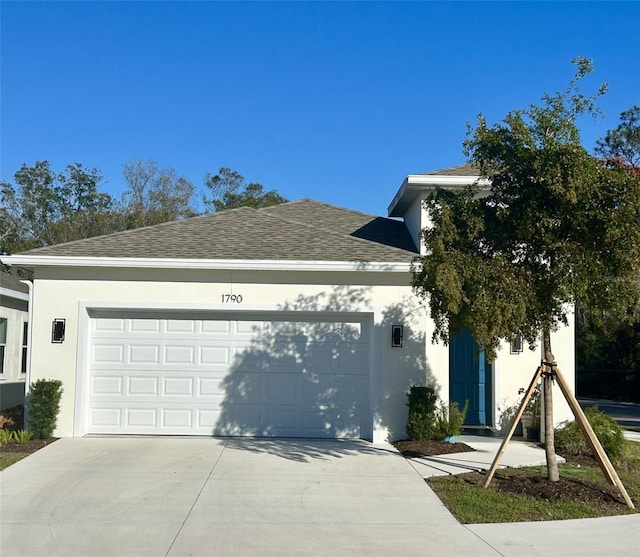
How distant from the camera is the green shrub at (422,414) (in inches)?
456

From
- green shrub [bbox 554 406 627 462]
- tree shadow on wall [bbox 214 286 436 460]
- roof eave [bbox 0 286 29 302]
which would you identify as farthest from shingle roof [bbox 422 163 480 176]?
roof eave [bbox 0 286 29 302]

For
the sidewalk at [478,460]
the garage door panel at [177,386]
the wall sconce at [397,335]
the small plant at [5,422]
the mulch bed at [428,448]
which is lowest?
the sidewalk at [478,460]

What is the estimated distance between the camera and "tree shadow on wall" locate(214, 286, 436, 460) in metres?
12.3

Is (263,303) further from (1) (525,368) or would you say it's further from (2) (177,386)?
(1) (525,368)

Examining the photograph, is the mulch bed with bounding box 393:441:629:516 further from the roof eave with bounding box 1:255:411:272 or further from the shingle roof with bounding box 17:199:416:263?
the shingle roof with bounding box 17:199:416:263

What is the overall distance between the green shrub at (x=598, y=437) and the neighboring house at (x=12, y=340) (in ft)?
38.5

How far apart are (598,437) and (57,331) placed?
9384mm

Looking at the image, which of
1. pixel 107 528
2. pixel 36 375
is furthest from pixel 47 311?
pixel 107 528

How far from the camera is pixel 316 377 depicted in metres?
12.4

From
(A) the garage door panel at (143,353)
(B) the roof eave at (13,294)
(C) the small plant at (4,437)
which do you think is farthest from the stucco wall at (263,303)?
(B) the roof eave at (13,294)

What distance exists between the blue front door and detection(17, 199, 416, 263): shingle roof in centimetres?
225

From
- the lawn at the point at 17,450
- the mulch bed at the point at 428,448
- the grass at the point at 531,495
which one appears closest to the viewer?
the grass at the point at 531,495

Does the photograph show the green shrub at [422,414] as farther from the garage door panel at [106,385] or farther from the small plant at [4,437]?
the small plant at [4,437]

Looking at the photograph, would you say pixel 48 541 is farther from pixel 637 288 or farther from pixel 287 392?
pixel 637 288
